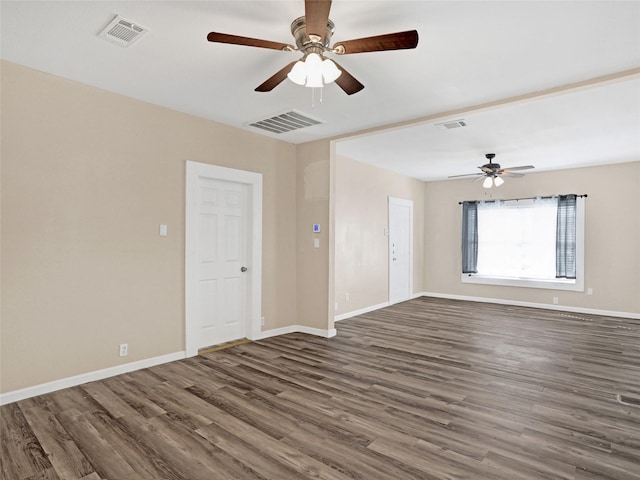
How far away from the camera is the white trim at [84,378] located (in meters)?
2.97

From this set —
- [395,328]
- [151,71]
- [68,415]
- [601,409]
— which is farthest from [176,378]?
[601,409]

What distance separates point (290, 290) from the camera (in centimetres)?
535

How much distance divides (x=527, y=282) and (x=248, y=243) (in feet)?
19.1

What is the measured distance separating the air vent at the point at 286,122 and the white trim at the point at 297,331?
8.98ft

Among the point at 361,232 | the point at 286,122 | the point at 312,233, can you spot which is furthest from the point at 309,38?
the point at 361,232

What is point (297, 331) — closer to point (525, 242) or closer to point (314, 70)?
point (314, 70)

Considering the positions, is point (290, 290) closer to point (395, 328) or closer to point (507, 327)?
point (395, 328)

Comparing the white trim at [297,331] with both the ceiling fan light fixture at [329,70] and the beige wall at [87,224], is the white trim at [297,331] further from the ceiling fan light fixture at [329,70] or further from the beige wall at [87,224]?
the ceiling fan light fixture at [329,70]

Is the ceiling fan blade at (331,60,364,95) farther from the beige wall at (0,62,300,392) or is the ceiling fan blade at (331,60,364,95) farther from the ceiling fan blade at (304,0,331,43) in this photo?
the beige wall at (0,62,300,392)

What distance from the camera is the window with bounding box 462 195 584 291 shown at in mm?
6895

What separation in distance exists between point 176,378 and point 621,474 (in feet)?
11.3

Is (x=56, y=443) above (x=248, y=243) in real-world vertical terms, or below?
below

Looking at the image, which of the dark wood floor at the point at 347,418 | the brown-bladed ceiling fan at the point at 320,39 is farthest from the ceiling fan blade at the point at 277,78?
the dark wood floor at the point at 347,418

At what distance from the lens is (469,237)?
26.6 ft
